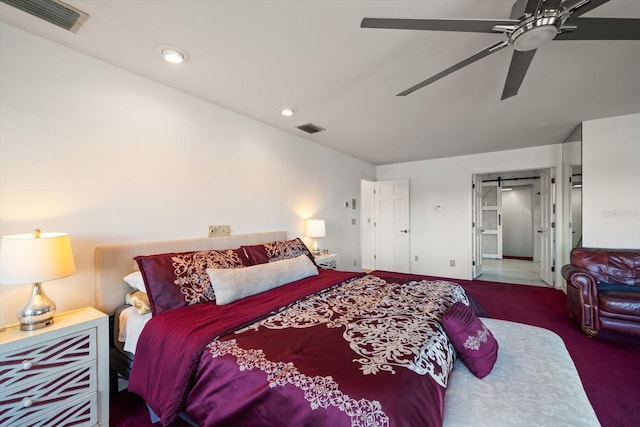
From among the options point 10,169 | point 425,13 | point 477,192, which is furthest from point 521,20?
point 477,192

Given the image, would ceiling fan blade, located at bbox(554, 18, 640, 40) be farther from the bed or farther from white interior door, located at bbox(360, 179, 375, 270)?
white interior door, located at bbox(360, 179, 375, 270)

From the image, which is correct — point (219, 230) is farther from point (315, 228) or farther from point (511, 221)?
point (511, 221)

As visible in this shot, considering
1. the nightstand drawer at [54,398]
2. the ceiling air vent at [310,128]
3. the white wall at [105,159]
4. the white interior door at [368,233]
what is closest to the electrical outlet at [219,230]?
the white wall at [105,159]

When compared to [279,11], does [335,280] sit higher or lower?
lower

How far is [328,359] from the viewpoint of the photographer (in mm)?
1209

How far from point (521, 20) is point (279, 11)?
4.09ft

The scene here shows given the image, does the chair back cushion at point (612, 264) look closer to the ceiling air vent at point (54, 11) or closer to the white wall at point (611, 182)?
the white wall at point (611, 182)

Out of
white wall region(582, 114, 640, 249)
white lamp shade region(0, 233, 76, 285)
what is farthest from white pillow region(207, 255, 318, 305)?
white wall region(582, 114, 640, 249)

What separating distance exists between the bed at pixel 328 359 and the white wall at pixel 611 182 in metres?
2.65

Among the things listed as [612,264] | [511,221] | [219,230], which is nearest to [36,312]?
[219,230]

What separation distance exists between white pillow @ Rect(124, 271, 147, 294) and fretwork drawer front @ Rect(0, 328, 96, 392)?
368 mm

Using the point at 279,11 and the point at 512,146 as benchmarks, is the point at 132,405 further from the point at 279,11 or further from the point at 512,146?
the point at 512,146

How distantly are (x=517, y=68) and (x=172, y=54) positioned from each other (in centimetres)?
232

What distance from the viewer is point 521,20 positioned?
4.22 ft
